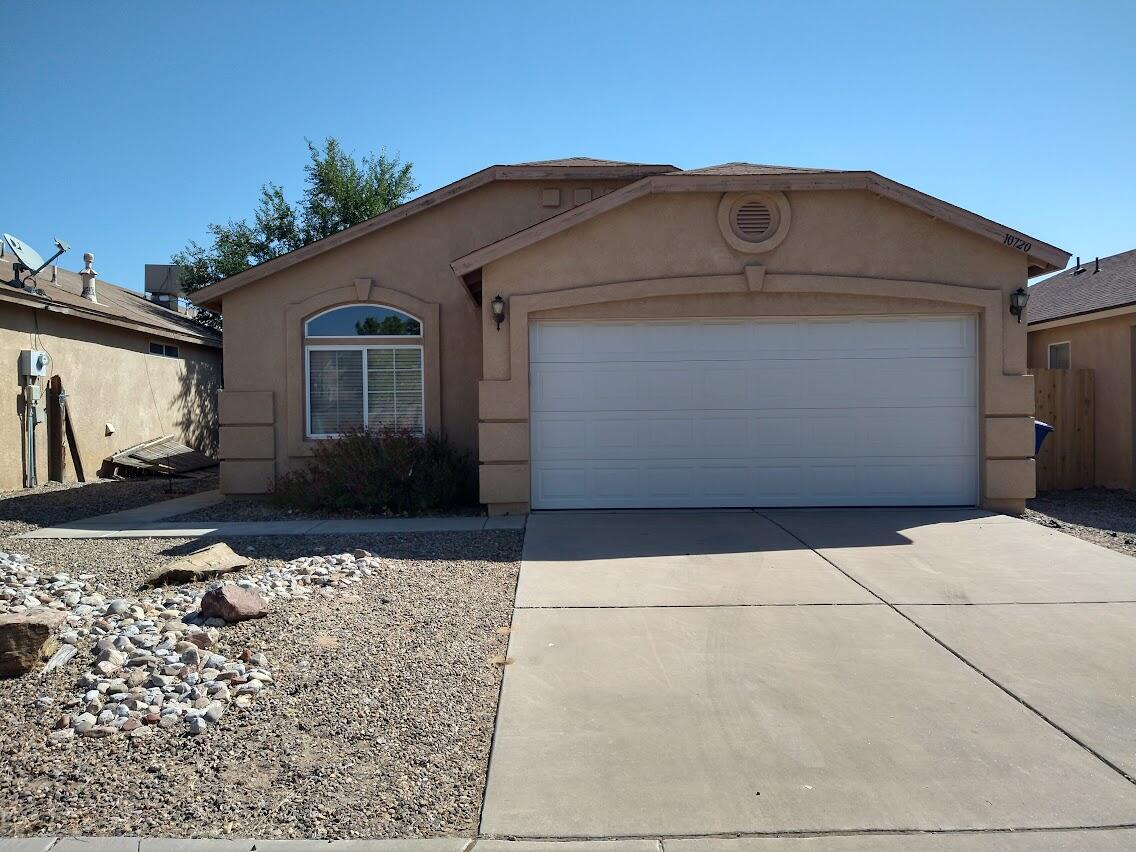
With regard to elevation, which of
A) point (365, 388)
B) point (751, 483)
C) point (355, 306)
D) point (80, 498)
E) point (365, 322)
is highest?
point (355, 306)

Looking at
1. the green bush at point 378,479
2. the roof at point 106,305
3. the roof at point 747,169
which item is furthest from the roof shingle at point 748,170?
the roof at point 106,305

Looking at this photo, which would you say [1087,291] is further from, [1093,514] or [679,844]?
[679,844]

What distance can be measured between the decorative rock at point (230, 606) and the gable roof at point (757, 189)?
546cm

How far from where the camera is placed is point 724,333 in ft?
35.4

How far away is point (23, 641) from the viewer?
4.97 m

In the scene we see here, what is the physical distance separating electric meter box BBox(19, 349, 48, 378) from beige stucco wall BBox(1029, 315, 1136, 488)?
61.0ft

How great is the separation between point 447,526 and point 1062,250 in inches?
332

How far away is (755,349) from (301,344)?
22.1 feet

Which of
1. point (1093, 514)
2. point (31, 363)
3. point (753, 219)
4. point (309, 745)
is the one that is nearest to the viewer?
A: point (309, 745)

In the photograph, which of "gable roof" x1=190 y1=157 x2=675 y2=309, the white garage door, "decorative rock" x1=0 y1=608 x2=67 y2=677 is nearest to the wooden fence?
the white garage door

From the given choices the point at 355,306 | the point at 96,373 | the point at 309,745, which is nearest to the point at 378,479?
the point at 355,306

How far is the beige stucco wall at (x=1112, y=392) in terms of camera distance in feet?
44.0

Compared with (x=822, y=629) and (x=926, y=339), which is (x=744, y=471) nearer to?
(x=926, y=339)

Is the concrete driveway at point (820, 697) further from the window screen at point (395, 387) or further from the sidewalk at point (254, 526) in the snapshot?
the window screen at point (395, 387)
